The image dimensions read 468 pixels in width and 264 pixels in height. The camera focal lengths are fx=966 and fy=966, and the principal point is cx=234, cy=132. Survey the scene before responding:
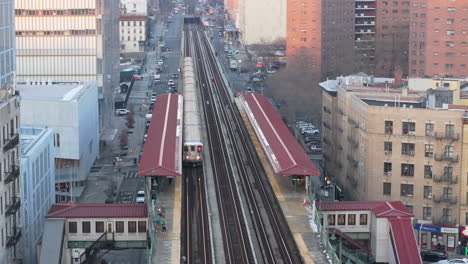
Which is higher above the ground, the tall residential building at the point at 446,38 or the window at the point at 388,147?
the tall residential building at the point at 446,38

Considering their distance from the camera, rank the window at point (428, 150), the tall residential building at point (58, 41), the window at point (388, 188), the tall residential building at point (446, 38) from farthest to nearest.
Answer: the tall residential building at point (446, 38) → the tall residential building at point (58, 41) → the window at point (388, 188) → the window at point (428, 150)

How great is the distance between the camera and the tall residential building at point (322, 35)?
10381 centimetres

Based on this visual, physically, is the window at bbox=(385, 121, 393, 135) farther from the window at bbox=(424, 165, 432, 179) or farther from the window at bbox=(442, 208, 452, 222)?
Result: the window at bbox=(442, 208, 452, 222)

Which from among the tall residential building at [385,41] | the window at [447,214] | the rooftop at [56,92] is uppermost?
the tall residential building at [385,41]

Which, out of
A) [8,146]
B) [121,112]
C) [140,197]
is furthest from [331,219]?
[121,112]

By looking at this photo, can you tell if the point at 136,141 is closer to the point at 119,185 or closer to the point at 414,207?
the point at 119,185

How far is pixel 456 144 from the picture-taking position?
158ft

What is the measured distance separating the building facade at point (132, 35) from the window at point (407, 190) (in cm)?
9570

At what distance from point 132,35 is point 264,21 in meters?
19.8

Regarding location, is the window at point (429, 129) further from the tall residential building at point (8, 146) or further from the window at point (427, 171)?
the tall residential building at point (8, 146)

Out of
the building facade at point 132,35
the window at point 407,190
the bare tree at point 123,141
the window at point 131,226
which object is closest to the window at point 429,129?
the window at point 407,190

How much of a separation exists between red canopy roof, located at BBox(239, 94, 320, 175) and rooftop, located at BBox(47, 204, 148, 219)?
7.07m

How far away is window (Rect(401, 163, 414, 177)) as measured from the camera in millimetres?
49938

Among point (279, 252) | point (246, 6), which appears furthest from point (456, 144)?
point (246, 6)
